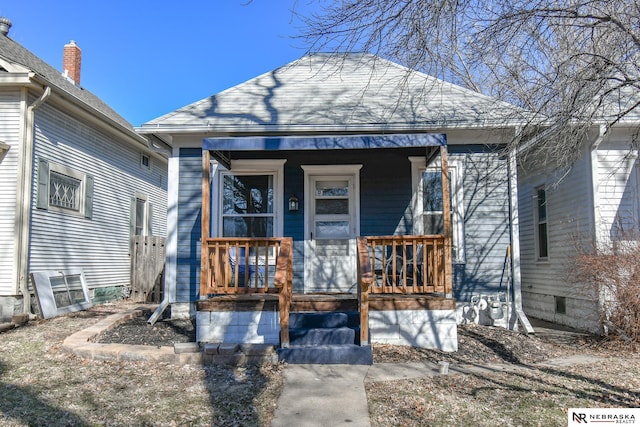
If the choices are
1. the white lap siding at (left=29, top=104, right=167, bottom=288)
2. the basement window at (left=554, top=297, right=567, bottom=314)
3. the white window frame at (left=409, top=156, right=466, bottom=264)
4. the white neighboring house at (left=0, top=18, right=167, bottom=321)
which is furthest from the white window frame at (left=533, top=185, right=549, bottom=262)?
the white lap siding at (left=29, top=104, right=167, bottom=288)

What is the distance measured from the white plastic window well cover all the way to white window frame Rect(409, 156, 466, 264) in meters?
6.64

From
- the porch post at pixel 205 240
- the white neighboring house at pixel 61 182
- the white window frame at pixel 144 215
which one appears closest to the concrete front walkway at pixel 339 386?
the porch post at pixel 205 240

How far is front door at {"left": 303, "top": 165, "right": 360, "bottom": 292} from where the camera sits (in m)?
7.93

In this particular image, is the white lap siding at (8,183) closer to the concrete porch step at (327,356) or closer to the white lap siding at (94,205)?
the white lap siding at (94,205)

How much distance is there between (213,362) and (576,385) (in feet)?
12.6

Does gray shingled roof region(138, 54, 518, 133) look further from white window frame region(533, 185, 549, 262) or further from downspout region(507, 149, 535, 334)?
white window frame region(533, 185, 549, 262)

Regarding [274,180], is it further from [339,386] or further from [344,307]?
[339,386]

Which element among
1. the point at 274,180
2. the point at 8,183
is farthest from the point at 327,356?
the point at 8,183

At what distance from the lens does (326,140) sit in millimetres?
6551

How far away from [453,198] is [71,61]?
1193 centimetres

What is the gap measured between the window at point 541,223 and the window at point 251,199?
18.7 ft

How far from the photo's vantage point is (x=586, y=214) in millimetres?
8109

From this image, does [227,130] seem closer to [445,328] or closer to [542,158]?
[445,328]

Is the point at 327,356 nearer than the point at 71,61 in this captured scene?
Yes
